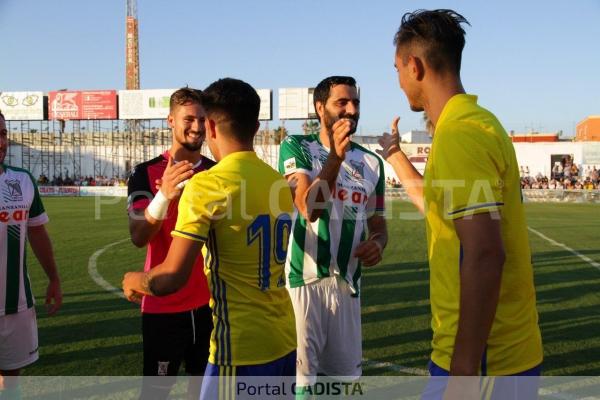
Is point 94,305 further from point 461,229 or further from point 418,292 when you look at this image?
point 461,229

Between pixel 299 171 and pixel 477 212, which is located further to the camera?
pixel 299 171

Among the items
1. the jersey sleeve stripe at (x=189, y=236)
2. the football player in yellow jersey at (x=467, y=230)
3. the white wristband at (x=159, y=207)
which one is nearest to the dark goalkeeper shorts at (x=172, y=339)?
the white wristband at (x=159, y=207)

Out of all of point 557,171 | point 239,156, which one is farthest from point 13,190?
point 557,171

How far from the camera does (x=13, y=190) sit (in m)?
3.92

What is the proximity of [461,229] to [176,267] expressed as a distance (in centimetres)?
126

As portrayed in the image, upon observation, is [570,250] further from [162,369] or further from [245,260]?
[245,260]

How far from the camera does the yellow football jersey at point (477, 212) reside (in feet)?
6.42

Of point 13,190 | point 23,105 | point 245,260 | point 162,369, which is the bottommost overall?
point 162,369

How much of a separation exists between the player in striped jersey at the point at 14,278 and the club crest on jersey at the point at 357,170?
8.01 feet

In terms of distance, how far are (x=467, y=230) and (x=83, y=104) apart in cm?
6832

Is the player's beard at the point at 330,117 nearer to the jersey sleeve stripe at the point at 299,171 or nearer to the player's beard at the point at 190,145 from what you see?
the jersey sleeve stripe at the point at 299,171

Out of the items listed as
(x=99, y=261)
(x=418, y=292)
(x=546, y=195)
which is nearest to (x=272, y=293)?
(x=418, y=292)

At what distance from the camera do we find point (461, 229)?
6.40 feet

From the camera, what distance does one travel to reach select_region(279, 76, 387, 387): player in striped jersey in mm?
3865
